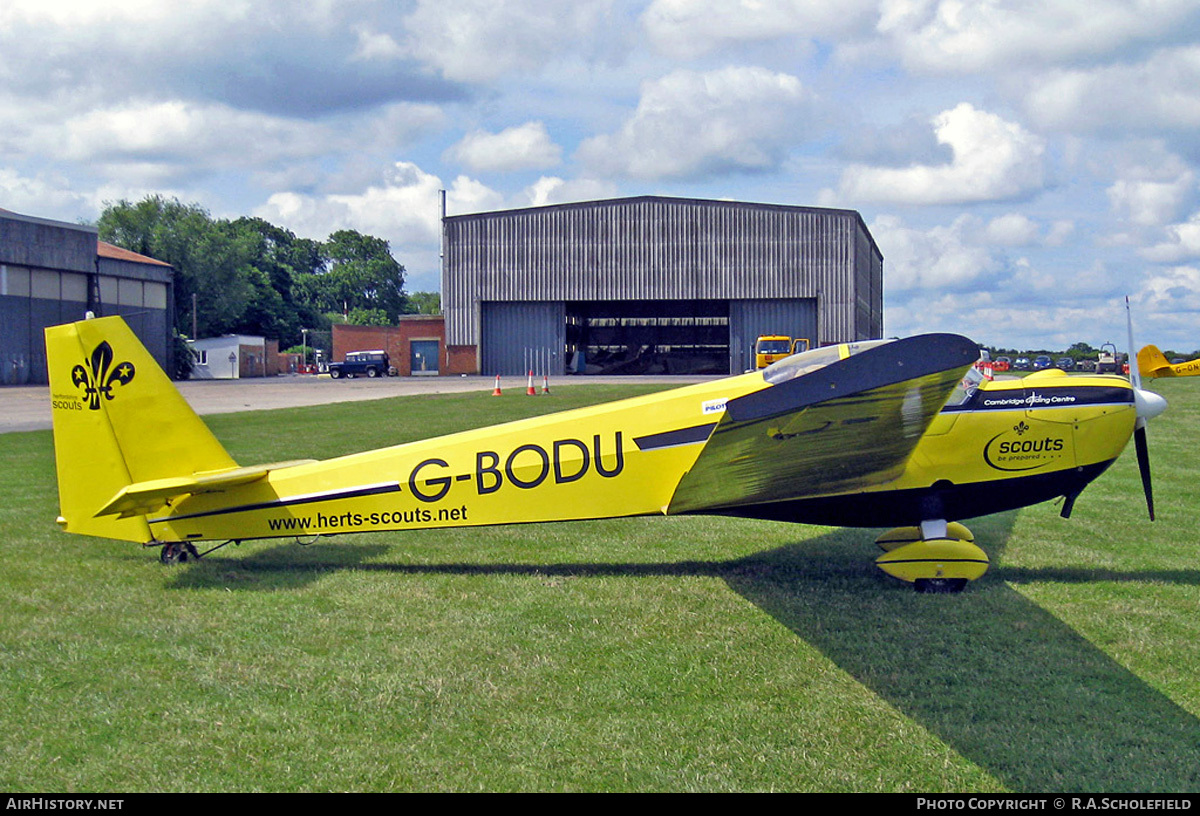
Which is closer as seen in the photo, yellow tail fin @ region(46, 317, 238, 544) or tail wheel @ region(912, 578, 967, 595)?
tail wheel @ region(912, 578, 967, 595)

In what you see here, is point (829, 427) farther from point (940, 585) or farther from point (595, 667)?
point (940, 585)

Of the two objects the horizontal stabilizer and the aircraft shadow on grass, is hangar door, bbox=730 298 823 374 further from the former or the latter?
the horizontal stabilizer

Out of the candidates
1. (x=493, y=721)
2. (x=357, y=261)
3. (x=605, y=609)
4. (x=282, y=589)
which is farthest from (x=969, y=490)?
(x=357, y=261)

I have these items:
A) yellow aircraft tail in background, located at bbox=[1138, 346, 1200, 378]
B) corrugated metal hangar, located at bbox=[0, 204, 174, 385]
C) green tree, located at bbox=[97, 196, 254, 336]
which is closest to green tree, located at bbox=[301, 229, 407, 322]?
green tree, located at bbox=[97, 196, 254, 336]

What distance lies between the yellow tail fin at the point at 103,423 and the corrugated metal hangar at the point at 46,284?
136 feet

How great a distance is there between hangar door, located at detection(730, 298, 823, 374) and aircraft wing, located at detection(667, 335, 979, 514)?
1978 inches

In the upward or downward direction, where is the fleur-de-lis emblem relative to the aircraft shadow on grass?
upward

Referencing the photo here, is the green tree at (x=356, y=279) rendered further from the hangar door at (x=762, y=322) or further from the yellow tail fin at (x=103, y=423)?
the yellow tail fin at (x=103, y=423)

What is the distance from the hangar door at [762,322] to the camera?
56125mm

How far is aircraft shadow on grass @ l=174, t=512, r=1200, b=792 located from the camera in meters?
4.08

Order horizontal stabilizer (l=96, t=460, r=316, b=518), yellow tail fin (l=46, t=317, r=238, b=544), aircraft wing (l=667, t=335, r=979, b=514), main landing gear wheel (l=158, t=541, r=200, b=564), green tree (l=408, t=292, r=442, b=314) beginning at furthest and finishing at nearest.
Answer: green tree (l=408, t=292, r=442, b=314)
main landing gear wheel (l=158, t=541, r=200, b=564)
yellow tail fin (l=46, t=317, r=238, b=544)
horizontal stabilizer (l=96, t=460, r=316, b=518)
aircraft wing (l=667, t=335, r=979, b=514)

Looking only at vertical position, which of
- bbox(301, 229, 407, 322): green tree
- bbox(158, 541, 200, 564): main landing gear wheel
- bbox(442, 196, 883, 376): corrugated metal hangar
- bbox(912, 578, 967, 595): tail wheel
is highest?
bbox(301, 229, 407, 322): green tree

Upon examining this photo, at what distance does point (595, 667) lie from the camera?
523 cm

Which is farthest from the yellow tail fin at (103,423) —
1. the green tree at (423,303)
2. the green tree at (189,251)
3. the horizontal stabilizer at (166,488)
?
the green tree at (423,303)
